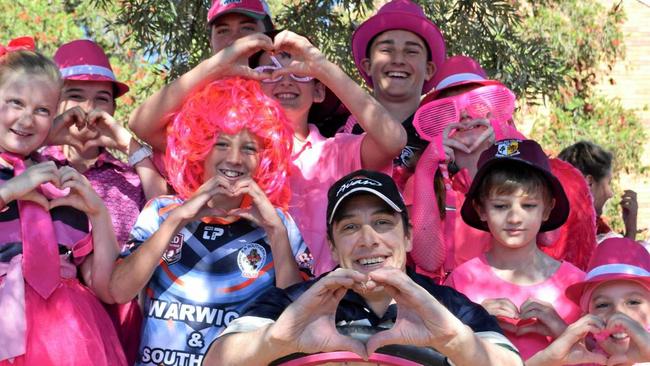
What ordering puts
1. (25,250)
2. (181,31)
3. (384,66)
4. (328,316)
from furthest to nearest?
(181,31) → (384,66) → (25,250) → (328,316)

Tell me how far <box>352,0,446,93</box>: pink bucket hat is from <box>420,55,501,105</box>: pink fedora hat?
0.45 ft

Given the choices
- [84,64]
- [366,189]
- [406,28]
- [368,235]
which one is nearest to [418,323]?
[368,235]

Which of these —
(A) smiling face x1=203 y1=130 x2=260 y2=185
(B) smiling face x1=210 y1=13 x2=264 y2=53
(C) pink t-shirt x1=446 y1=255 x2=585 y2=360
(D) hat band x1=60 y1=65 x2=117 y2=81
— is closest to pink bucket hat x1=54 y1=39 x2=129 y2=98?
(D) hat band x1=60 y1=65 x2=117 y2=81

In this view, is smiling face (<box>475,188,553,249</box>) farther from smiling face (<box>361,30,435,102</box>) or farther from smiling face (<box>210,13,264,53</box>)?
smiling face (<box>210,13,264,53</box>)

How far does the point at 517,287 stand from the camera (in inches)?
169

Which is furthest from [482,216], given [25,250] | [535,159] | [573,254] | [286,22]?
[286,22]

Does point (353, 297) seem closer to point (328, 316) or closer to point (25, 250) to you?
point (328, 316)

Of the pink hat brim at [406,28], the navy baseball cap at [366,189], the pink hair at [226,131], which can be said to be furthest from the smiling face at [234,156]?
the pink hat brim at [406,28]

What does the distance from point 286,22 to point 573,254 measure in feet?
10.0

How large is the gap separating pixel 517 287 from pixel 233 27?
204 centimetres

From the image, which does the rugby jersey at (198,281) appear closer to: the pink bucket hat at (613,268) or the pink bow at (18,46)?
the pink bow at (18,46)

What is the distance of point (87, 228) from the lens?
4.26 metres

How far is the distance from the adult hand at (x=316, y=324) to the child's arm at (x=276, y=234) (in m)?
0.76

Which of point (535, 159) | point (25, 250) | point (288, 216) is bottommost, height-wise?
point (25, 250)
